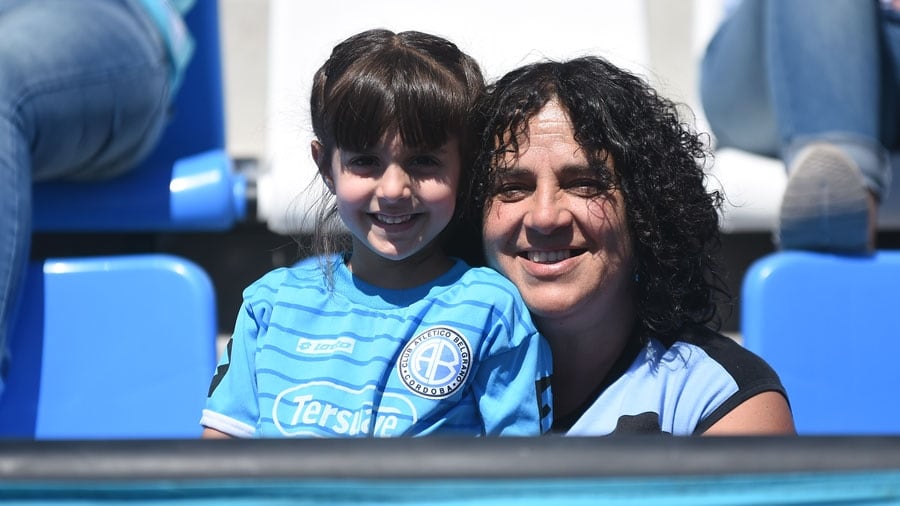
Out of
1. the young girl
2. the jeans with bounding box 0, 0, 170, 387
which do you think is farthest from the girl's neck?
the jeans with bounding box 0, 0, 170, 387

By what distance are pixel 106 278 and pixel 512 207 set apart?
2.72 feet

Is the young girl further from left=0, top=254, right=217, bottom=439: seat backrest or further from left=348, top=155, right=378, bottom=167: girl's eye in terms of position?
left=0, top=254, right=217, bottom=439: seat backrest

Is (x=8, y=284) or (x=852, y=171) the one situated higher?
(x=852, y=171)

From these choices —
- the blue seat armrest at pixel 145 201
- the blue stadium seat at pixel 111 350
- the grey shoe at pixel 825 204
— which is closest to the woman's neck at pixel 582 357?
the grey shoe at pixel 825 204

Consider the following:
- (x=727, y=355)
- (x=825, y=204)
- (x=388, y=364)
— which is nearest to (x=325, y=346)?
(x=388, y=364)

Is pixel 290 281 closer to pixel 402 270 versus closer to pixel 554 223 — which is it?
pixel 402 270

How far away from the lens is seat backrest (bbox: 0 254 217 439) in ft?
5.54

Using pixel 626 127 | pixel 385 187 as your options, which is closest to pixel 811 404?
pixel 626 127

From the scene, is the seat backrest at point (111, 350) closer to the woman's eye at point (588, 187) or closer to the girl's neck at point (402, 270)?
the girl's neck at point (402, 270)

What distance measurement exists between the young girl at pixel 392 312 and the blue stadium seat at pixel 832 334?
656mm

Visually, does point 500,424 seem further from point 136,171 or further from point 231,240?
point 231,240

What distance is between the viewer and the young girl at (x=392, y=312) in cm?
108

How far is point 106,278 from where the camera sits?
1.73 meters

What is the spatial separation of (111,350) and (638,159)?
922mm
